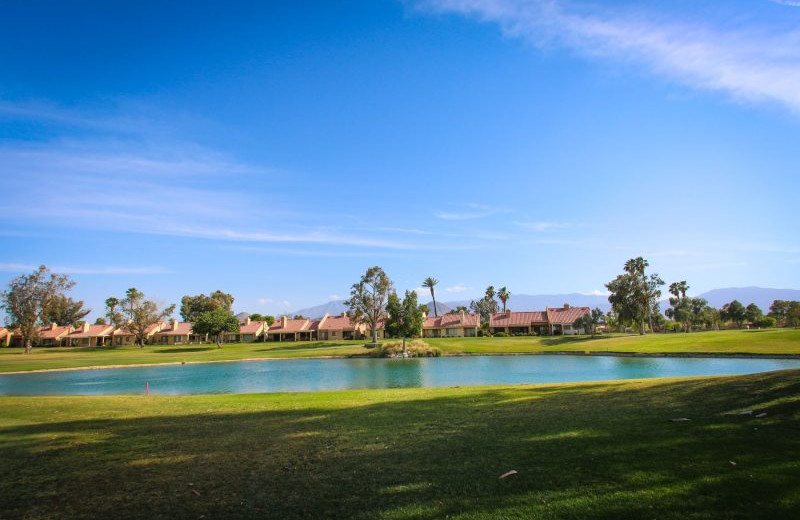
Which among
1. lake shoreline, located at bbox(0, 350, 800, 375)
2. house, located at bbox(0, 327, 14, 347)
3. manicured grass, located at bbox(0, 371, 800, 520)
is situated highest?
manicured grass, located at bbox(0, 371, 800, 520)

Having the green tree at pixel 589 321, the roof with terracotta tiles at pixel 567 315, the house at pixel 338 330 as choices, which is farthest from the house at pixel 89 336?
the green tree at pixel 589 321

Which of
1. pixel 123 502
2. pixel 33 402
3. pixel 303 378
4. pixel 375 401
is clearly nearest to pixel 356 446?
pixel 123 502

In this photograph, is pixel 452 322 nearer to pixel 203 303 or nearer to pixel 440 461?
pixel 203 303

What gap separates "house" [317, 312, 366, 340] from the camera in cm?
11038

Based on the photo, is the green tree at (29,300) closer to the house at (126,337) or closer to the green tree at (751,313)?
the house at (126,337)

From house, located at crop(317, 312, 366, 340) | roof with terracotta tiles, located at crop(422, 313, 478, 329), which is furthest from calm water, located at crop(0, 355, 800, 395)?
house, located at crop(317, 312, 366, 340)

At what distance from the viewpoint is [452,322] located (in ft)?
344

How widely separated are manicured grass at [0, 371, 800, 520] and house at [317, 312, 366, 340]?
316ft

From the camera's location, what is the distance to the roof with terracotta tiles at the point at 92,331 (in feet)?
396

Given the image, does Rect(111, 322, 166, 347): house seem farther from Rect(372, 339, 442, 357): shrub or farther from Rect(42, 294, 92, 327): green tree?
Rect(372, 339, 442, 357): shrub

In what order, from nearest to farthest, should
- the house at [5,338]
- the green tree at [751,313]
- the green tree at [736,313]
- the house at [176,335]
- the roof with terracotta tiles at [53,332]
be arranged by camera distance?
the green tree at [751,313]
the green tree at [736,313]
the house at [176,335]
the roof with terracotta tiles at [53,332]
the house at [5,338]

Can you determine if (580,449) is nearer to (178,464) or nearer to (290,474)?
(290,474)

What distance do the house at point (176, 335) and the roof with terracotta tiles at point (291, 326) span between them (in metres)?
17.1

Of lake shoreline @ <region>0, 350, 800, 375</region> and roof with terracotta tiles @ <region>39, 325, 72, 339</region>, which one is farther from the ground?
roof with terracotta tiles @ <region>39, 325, 72, 339</region>
